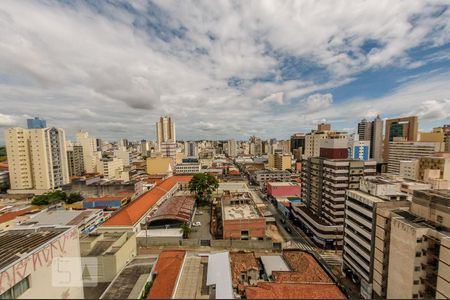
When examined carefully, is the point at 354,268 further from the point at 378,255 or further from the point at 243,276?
the point at 243,276

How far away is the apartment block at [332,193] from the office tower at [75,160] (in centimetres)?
10561

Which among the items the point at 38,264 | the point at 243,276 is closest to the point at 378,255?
the point at 243,276

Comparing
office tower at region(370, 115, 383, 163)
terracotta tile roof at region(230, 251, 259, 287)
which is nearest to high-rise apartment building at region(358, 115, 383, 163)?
office tower at region(370, 115, 383, 163)

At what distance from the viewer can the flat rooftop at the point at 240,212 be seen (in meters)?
35.2

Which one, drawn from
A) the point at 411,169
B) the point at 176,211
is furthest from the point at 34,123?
the point at 411,169

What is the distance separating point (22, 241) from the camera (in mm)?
17312

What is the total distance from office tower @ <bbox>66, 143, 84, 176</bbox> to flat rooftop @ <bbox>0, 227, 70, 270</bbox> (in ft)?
290

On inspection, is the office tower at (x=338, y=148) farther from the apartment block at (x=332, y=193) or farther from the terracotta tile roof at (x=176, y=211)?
the terracotta tile roof at (x=176, y=211)

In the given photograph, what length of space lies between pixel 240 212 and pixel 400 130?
110 m

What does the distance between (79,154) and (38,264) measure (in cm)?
10174

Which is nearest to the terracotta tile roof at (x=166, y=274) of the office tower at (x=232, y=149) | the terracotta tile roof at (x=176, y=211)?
the terracotta tile roof at (x=176, y=211)

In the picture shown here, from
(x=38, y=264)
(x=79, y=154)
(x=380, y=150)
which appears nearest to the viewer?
(x=38, y=264)

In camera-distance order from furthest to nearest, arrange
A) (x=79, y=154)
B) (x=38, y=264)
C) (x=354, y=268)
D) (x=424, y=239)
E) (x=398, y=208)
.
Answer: (x=79, y=154) → (x=354, y=268) → (x=398, y=208) → (x=424, y=239) → (x=38, y=264)

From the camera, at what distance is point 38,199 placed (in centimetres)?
4988
